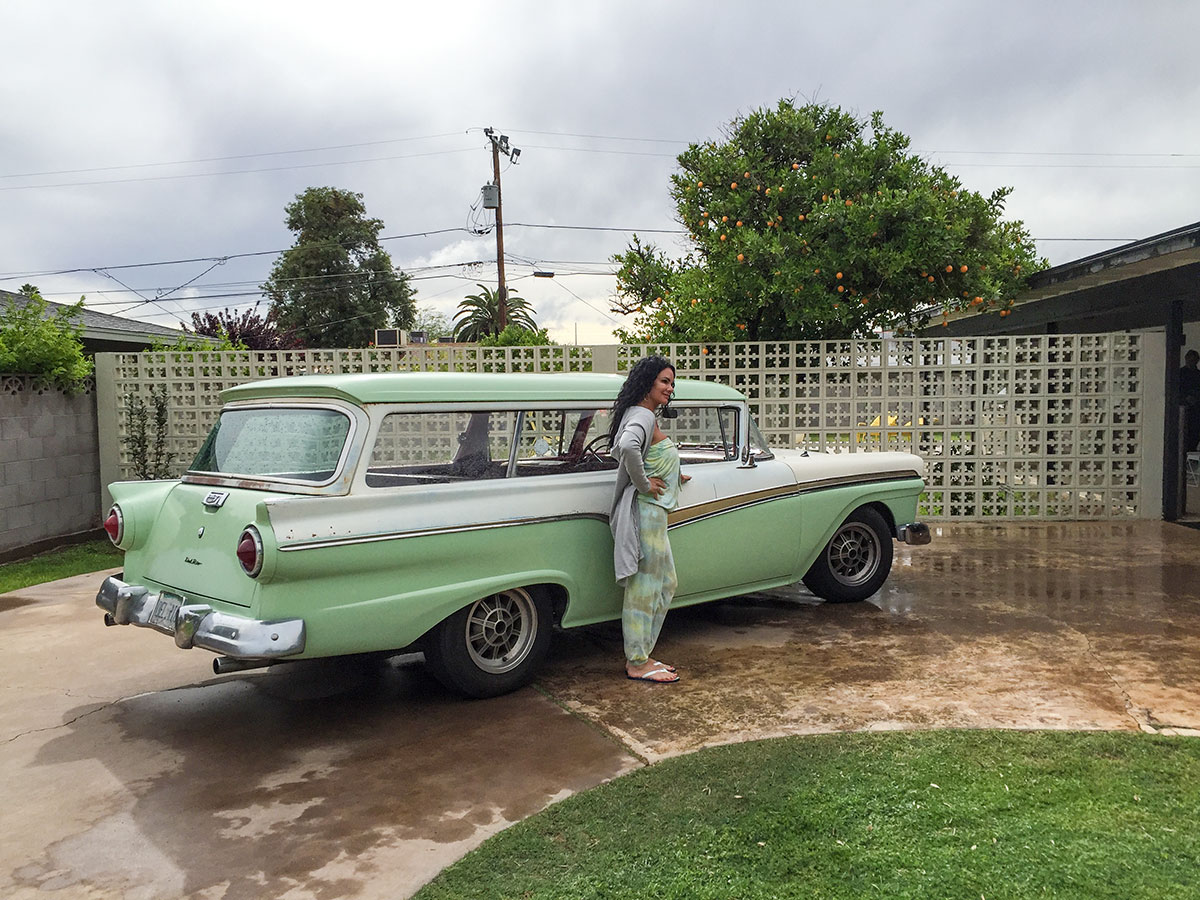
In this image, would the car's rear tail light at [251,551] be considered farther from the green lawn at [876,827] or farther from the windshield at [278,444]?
the green lawn at [876,827]

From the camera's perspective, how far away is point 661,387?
5.09 meters

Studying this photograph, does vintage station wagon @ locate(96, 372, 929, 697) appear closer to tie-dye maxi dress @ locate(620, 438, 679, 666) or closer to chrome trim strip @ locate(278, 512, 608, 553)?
chrome trim strip @ locate(278, 512, 608, 553)

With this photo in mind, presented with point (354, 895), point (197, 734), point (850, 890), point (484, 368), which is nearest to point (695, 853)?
point (850, 890)

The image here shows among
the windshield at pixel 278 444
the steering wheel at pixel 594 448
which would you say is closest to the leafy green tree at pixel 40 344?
the windshield at pixel 278 444

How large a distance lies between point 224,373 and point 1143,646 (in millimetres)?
9286

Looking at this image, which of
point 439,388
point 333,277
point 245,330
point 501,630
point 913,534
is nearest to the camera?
point 439,388

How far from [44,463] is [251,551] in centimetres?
716

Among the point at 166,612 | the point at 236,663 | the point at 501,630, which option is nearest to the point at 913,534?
A: the point at 501,630

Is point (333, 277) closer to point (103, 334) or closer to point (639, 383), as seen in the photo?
point (103, 334)

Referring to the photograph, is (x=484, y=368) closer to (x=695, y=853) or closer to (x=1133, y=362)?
(x=1133, y=362)

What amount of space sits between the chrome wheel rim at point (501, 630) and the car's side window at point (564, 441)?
0.71 m

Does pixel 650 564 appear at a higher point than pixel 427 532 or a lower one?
lower

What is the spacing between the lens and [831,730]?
432 cm

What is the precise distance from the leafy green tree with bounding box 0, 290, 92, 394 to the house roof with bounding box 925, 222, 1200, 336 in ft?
34.8
